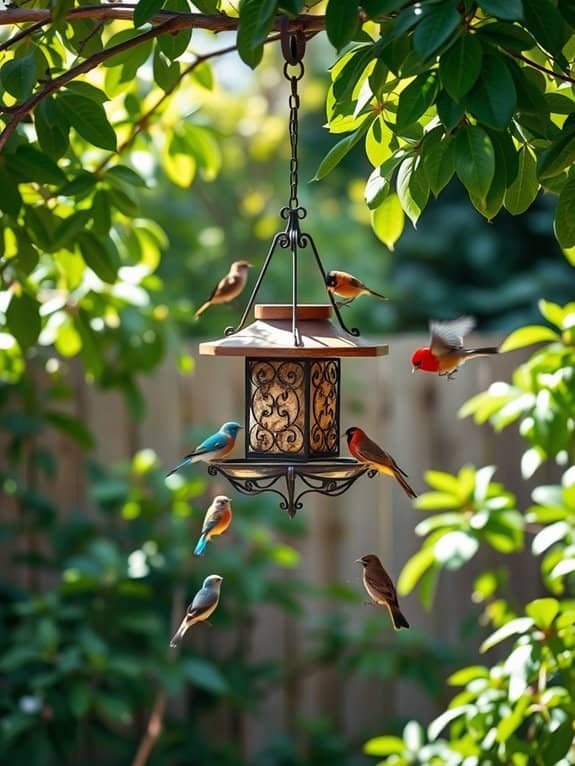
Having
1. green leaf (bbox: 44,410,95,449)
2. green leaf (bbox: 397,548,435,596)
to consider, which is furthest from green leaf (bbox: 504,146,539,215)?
green leaf (bbox: 44,410,95,449)

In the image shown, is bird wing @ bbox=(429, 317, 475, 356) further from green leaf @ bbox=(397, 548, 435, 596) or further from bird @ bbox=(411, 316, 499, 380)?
green leaf @ bbox=(397, 548, 435, 596)

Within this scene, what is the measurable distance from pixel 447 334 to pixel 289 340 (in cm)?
45

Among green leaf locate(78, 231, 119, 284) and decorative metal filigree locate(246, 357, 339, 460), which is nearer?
decorative metal filigree locate(246, 357, 339, 460)

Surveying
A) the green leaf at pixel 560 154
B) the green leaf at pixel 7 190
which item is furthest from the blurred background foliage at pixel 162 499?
the green leaf at pixel 560 154

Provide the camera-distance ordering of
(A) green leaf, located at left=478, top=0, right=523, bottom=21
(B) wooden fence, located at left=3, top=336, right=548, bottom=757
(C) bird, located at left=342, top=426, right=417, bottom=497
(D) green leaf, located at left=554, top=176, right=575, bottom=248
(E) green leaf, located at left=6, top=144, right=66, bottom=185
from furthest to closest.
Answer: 1. (B) wooden fence, located at left=3, top=336, right=548, bottom=757
2. (C) bird, located at left=342, top=426, right=417, bottom=497
3. (E) green leaf, located at left=6, top=144, right=66, bottom=185
4. (D) green leaf, located at left=554, top=176, right=575, bottom=248
5. (A) green leaf, located at left=478, top=0, right=523, bottom=21

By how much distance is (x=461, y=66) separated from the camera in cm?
158

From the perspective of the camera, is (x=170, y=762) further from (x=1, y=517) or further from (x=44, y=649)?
(x=1, y=517)

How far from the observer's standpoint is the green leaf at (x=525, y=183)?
6.95ft

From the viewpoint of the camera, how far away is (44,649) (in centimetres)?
403

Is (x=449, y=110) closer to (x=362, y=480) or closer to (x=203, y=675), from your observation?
(x=203, y=675)

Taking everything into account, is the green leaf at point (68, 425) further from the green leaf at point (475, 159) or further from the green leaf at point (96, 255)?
the green leaf at point (475, 159)

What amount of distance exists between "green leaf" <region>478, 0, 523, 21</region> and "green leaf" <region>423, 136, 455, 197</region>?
31cm

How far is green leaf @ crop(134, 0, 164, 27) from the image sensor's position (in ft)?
5.76

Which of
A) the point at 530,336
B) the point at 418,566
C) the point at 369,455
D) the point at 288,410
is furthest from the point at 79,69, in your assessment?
the point at 418,566
